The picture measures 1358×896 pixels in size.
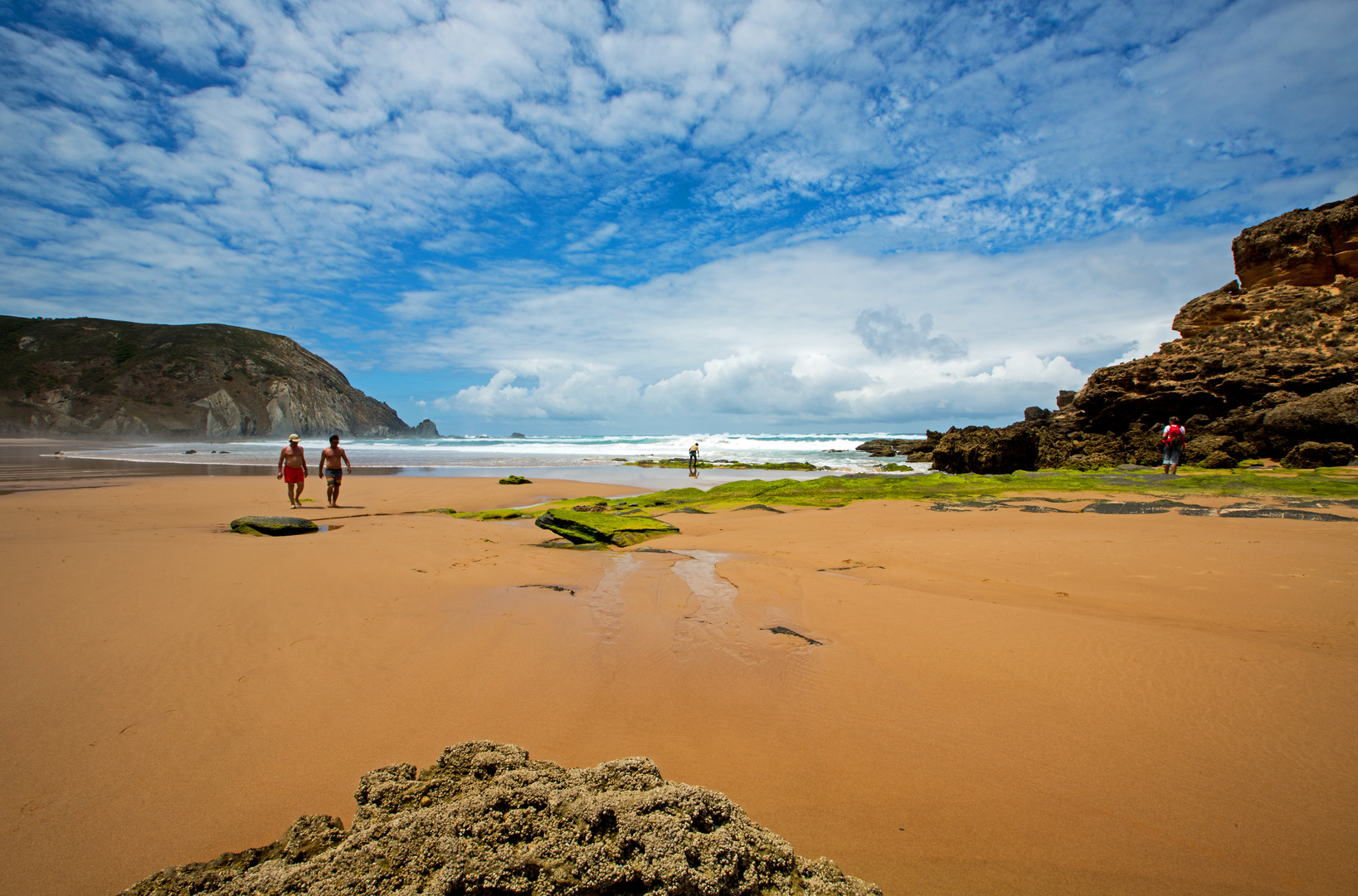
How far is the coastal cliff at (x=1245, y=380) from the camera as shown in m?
19.2

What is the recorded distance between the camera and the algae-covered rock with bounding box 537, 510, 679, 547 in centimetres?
816

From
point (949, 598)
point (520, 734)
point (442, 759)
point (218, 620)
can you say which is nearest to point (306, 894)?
point (442, 759)

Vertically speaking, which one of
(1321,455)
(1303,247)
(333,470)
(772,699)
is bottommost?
(772,699)

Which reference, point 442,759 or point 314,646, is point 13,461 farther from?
point 442,759

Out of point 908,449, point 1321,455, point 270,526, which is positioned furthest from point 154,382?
point 1321,455

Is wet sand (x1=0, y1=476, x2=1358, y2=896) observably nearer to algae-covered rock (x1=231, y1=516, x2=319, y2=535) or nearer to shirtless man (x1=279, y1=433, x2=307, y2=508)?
algae-covered rock (x1=231, y1=516, x2=319, y2=535)

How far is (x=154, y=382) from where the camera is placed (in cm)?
6669

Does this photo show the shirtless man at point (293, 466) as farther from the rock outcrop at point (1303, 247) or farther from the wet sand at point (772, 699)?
the rock outcrop at point (1303, 247)

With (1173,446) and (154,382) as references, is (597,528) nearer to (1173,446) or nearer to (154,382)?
(1173,446)

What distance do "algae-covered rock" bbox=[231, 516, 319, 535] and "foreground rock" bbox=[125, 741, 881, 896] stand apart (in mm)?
7866

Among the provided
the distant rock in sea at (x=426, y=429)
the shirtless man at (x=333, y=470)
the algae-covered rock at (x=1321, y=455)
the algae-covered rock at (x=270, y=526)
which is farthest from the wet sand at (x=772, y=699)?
the distant rock in sea at (x=426, y=429)

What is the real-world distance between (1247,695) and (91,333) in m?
110

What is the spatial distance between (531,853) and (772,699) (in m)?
1.88

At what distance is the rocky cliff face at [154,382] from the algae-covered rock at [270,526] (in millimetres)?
74656
